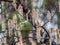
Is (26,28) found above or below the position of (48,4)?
below

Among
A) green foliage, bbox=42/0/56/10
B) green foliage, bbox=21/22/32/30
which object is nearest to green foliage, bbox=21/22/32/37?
green foliage, bbox=21/22/32/30

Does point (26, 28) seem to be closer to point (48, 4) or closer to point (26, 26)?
point (26, 26)

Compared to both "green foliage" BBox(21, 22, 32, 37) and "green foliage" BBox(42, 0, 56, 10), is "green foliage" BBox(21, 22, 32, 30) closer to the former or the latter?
"green foliage" BBox(21, 22, 32, 37)

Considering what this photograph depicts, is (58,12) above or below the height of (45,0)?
below

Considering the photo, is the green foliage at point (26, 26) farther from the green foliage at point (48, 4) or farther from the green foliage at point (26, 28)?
the green foliage at point (48, 4)

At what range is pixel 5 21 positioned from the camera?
3.63 feet

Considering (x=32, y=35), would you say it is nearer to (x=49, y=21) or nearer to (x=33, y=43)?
(x=33, y=43)

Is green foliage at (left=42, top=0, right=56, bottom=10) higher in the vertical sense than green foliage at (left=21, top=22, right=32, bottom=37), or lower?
higher

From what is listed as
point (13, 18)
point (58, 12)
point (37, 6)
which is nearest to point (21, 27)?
point (13, 18)

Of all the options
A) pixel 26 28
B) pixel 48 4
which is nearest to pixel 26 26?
pixel 26 28

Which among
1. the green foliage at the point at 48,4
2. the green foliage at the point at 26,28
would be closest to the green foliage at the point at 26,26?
the green foliage at the point at 26,28

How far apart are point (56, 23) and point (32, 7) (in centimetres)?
24

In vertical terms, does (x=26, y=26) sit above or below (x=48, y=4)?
below

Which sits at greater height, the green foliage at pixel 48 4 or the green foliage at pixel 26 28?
the green foliage at pixel 48 4
